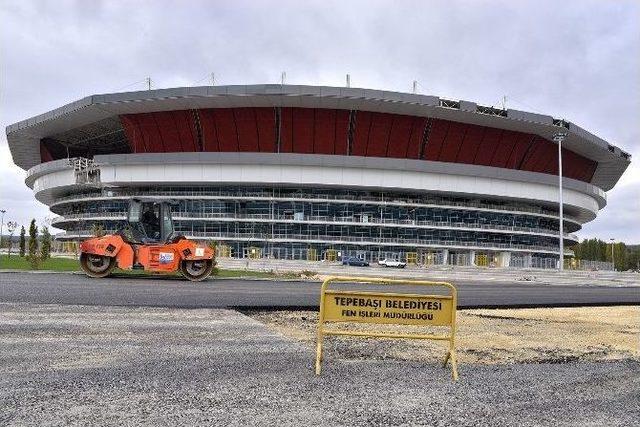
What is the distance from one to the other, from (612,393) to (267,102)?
1753 inches

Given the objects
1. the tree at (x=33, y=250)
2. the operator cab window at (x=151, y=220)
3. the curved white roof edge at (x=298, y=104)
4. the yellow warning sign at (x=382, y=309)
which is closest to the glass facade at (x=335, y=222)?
the curved white roof edge at (x=298, y=104)

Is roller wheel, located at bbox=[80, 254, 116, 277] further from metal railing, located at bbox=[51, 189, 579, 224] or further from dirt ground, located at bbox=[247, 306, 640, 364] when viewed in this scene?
metal railing, located at bbox=[51, 189, 579, 224]

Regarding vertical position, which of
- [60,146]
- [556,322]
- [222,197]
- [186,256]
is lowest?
[556,322]

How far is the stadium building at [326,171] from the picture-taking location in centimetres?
4853

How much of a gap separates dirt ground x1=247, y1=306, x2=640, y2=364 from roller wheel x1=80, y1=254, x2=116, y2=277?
10.2m

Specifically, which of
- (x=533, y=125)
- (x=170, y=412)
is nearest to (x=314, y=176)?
(x=533, y=125)

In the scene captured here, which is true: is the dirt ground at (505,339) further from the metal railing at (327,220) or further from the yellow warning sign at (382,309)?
the metal railing at (327,220)

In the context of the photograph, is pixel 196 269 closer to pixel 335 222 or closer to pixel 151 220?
pixel 151 220

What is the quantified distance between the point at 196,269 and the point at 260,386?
15580 mm

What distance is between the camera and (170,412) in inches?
179

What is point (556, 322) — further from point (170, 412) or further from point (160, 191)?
point (160, 191)

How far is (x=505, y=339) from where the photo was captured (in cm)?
924

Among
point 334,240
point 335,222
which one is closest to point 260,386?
point 335,222

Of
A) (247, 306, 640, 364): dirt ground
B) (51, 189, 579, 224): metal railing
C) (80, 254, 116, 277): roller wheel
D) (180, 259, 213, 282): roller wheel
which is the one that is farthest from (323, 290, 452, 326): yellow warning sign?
(51, 189, 579, 224): metal railing
